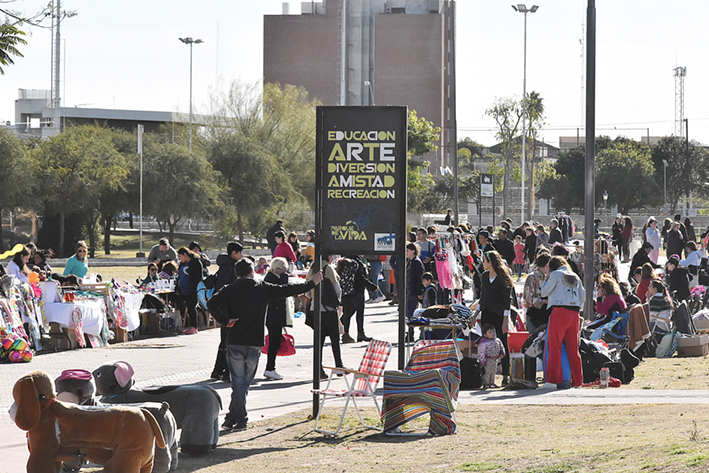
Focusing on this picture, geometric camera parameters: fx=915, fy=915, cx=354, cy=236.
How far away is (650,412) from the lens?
9055 millimetres

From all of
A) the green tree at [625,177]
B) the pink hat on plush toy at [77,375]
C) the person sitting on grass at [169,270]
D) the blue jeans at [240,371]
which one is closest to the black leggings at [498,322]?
the blue jeans at [240,371]

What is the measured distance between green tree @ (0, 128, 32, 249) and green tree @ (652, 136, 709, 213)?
70.8 metres

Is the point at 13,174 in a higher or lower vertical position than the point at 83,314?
higher

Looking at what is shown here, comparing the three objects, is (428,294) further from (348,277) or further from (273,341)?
(273,341)

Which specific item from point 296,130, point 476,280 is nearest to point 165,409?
point 476,280

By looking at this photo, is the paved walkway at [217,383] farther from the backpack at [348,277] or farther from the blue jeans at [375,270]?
the blue jeans at [375,270]

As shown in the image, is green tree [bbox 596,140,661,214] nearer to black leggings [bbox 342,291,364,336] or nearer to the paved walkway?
the paved walkway

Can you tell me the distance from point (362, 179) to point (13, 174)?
A: 40227mm

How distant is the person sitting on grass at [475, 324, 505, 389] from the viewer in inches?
457

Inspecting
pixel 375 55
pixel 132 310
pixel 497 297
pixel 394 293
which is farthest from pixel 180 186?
pixel 375 55

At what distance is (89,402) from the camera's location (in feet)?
21.5

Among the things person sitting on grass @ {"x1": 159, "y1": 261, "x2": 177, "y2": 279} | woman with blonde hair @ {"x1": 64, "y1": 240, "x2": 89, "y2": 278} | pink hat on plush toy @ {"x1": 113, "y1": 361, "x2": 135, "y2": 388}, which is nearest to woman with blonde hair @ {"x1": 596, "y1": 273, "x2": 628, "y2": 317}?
pink hat on plush toy @ {"x1": 113, "y1": 361, "x2": 135, "y2": 388}

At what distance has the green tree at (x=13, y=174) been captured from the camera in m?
45.6

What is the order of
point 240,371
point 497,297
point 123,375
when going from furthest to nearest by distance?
point 497,297 < point 240,371 < point 123,375
